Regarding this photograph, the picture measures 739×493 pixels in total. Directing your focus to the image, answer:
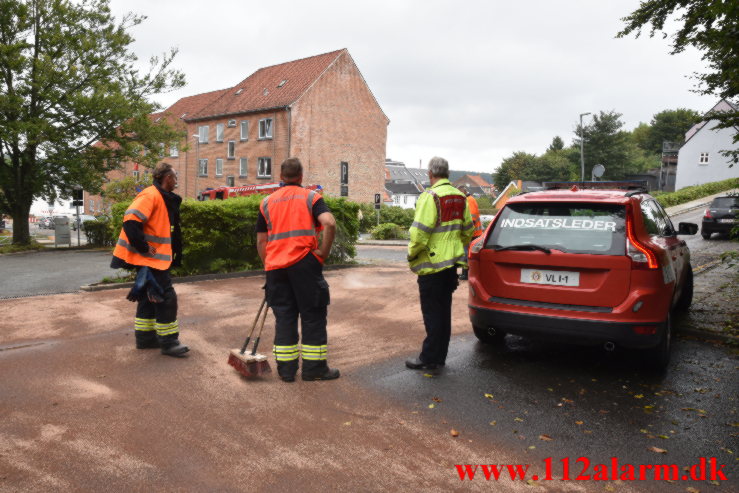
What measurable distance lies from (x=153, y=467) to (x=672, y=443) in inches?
132

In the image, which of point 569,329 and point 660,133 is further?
point 660,133

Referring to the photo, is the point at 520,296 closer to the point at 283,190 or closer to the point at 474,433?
the point at 474,433

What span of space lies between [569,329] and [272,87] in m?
42.6

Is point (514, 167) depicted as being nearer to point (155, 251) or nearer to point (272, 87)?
point (272, 87)

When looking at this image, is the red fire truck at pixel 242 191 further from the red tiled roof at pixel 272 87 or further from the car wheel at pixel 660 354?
the car wheel at pixel 660 354

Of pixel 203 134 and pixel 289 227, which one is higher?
pixel 203 134

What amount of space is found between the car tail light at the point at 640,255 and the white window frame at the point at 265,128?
39.0 m

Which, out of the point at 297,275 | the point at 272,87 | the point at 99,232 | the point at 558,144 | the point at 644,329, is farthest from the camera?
the point at 558,144

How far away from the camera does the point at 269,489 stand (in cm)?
302

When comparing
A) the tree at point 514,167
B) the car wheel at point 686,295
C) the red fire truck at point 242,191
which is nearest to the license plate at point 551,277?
the car wheel at point 686,295

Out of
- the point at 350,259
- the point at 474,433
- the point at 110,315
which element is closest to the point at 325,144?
the point at 350,259

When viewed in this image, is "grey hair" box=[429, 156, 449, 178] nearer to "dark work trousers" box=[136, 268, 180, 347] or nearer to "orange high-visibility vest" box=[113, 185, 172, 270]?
"orange high-visibility vest" box=[113, 185, 172, 270]

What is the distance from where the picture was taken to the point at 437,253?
5.04m

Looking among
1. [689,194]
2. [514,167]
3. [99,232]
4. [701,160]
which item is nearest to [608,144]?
[701,160]
